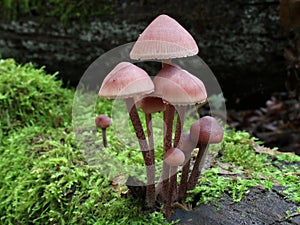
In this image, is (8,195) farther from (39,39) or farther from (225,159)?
(39,39)

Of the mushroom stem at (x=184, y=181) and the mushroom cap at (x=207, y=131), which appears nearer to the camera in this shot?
the mushroom cap at (x=207, y=131)

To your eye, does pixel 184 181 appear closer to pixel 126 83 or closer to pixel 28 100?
pixel 126 83

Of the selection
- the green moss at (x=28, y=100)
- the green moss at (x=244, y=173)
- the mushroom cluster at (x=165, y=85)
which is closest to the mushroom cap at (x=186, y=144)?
the mushroom cluster at (x=165, y=85)

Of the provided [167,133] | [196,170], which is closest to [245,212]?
[196,170]

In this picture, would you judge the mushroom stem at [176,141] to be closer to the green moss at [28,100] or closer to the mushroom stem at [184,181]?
the mushroom stem at [184,181]

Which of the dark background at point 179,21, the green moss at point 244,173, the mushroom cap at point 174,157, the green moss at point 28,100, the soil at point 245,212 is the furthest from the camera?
the dark background at point 179,21
